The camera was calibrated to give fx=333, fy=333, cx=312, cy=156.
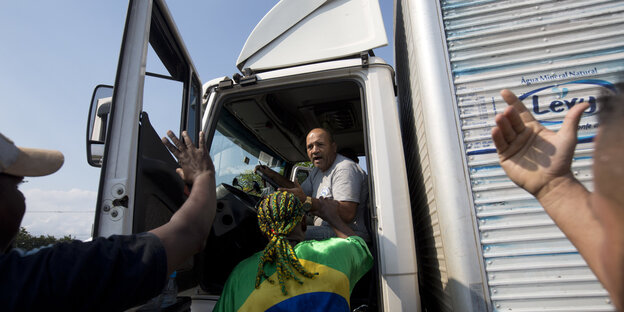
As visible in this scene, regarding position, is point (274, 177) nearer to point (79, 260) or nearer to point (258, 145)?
point (258, 145)

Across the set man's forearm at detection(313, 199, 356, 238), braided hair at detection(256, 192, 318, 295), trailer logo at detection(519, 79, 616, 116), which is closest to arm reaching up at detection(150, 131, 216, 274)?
braided hair at detection(256, 192, 318, 295)

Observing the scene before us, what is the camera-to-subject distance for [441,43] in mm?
1839

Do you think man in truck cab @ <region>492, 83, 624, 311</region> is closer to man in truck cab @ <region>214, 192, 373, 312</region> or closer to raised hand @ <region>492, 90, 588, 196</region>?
raised hand @ <region>492, 90, 588, 196</region>

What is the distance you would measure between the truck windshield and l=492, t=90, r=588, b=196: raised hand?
2.09 m

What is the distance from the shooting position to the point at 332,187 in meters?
2.60

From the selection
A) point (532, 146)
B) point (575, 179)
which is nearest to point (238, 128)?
point (532, 146)

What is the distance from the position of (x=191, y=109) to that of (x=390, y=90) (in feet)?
4.31

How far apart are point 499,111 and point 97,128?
1.96 m

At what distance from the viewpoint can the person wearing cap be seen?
2.79 ft

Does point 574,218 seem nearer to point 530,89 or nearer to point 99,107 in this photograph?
point 530,89

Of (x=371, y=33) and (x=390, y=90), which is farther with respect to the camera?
(x=371, y=33)

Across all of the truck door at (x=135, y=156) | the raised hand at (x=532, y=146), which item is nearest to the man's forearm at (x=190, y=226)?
the truck door at (x=135, y=156)

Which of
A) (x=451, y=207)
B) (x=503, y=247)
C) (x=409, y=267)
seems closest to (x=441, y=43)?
(x=451, y=207)

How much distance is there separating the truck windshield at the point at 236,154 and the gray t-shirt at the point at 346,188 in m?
0.77
